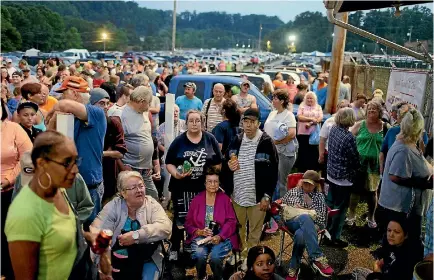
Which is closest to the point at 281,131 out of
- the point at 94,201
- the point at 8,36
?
the point at 94,201

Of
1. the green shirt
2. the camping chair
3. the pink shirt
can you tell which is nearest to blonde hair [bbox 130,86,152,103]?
the camping chair

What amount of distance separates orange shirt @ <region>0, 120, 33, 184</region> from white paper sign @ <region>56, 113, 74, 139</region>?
1.59 feet

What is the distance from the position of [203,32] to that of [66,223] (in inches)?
6845

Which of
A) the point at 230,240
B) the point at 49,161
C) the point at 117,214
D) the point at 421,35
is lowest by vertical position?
the point at 230,240

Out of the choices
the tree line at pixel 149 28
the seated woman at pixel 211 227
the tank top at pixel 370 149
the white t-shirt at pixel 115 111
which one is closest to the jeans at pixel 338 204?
the tank top at pixel 370 149

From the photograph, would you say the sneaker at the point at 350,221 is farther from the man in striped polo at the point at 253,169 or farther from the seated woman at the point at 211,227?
the seated woman at the point at 211,227

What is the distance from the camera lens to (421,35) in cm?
1582

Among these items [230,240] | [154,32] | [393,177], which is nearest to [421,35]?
[393,177]

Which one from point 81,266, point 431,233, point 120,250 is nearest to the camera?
point 81,266

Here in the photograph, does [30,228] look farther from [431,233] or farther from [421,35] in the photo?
[421,35]

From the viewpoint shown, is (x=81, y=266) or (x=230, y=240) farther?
(x=230, y=240)

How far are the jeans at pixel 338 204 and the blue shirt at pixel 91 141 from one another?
Result: 9.54 ft

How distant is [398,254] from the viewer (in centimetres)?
361

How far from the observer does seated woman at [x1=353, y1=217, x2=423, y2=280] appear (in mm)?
3525
